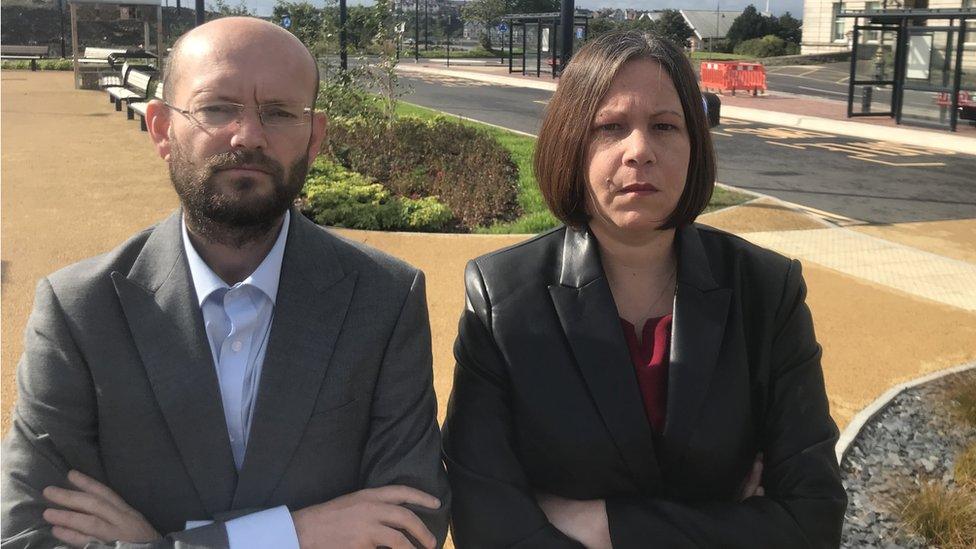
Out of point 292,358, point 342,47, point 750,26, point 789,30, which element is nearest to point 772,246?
point 292,358

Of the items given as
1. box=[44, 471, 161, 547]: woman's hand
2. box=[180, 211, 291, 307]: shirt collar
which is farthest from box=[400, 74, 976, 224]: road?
box=[44, 471, 161, 547]: woman's hand

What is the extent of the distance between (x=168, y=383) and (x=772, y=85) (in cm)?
3517

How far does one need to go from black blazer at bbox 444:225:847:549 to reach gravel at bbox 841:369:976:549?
67.9 inches

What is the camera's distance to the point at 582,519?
2201mm

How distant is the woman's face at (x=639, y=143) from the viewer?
2.19m

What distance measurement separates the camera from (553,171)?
7.72ft

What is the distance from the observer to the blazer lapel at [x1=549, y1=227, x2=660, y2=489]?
2.20m

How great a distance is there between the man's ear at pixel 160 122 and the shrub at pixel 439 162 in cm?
704

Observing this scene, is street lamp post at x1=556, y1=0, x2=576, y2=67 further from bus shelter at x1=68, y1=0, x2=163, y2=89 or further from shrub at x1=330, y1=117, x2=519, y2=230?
bus shelter at x1=68, y1=0, x2=163, y2=89

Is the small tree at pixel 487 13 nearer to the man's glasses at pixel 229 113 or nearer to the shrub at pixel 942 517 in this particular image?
the shrub at pixel 942 517

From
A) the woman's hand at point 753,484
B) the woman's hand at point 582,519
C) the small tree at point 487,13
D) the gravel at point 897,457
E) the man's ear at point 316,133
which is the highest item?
the small tree at point 487,13

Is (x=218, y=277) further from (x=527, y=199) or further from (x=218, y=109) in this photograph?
(x=527, y=199)

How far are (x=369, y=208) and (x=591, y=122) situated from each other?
7.09 m

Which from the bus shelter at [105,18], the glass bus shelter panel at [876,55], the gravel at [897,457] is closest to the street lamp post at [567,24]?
the gravel at [897,457]
